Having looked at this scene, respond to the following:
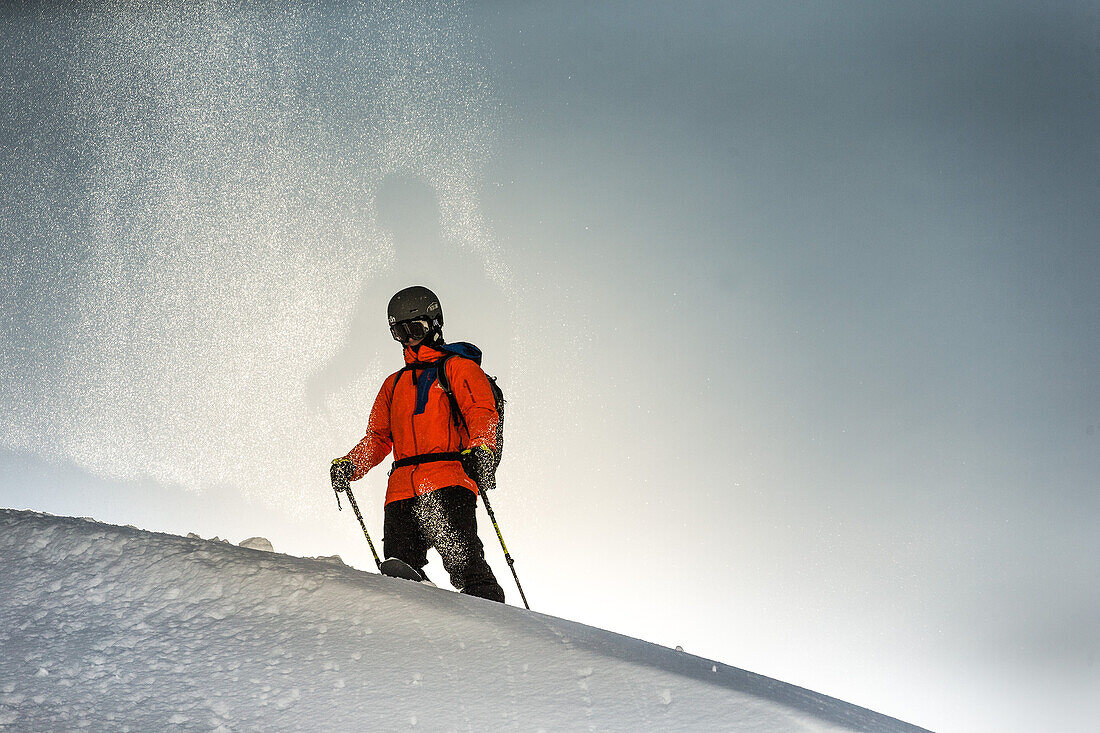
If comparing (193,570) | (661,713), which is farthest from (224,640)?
(661,713)

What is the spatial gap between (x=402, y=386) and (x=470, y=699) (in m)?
3.00

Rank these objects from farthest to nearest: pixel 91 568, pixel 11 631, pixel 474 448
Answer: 1. pixel 474 448
2. pixel 91 568
3. pixel 11 631

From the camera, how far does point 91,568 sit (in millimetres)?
3930

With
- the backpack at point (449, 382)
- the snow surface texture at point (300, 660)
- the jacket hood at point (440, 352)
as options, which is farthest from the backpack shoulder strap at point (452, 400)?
the snow surface texture at point (300, 660)

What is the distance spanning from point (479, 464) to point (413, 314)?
50.4 inches

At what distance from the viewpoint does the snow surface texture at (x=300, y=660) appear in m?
2.96

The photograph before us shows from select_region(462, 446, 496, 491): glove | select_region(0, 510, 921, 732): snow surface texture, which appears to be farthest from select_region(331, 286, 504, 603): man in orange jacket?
select_region(0, 510, 921, 732): snow surface texture

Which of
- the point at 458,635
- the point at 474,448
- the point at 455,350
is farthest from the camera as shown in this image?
the point at 455,350

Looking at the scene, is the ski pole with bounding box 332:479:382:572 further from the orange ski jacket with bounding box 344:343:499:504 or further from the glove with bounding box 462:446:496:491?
the glove with bounding box 462:446:496:491

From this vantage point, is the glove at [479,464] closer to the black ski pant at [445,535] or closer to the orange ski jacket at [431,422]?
the orange ski jacket at [431,422]

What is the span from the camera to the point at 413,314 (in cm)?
590

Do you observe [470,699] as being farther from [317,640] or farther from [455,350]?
[455,350]

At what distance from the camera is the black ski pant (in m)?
5.32

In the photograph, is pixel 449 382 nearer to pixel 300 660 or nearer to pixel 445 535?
pixel 445 535
